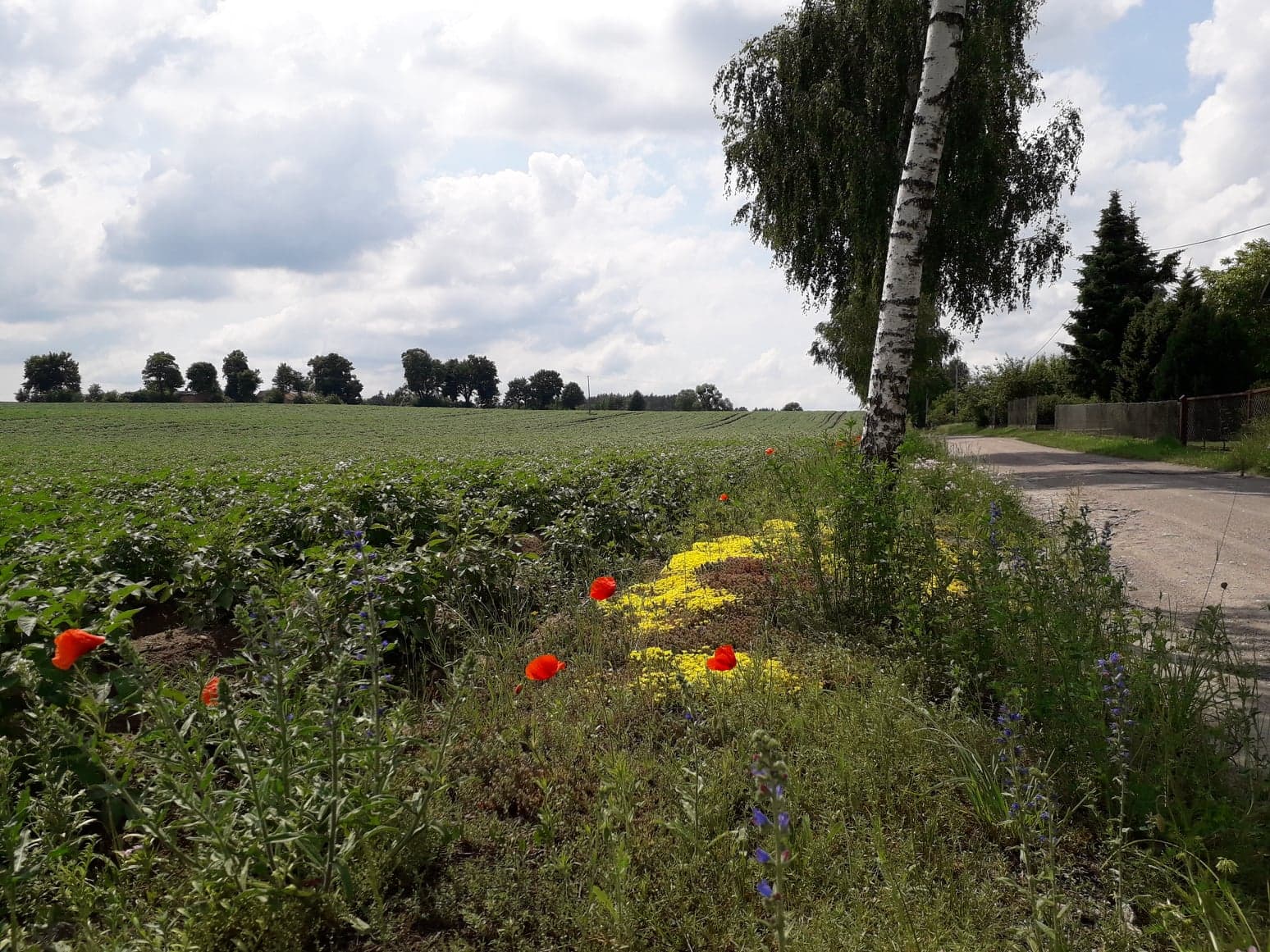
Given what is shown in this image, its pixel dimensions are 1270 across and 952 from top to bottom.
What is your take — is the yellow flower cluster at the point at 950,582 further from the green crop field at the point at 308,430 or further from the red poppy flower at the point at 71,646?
the green crop field at the point at 308,430

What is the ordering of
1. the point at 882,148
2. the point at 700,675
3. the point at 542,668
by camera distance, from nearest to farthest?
the point at 542,668 < the point at 700,675 < the point at 882,148

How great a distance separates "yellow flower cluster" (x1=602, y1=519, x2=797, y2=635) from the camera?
484 cm

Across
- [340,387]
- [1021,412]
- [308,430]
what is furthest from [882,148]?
[340,387]

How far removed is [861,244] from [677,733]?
51.4 feet

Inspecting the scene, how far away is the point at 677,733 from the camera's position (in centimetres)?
339

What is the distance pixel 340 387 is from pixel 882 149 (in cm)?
11319

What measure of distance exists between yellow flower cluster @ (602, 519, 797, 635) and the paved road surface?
2179 mm

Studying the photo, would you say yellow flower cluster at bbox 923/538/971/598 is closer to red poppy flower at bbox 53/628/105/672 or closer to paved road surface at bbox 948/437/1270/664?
paved road surface at bbox 948/437/1270/664

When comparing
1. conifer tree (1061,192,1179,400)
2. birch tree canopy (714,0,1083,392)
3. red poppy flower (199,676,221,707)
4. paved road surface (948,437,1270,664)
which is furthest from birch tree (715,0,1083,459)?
conifer tree (1061,192,1179,400)

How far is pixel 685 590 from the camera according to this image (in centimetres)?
533

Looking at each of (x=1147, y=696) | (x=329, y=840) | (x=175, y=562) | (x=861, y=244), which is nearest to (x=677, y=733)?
(x=329, y=840)

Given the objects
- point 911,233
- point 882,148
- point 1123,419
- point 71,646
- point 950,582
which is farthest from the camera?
point 1123,419

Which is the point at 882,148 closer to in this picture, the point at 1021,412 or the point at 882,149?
Answer: the point at 882,149

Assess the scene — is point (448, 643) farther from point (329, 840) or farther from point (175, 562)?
point (329, 840)
